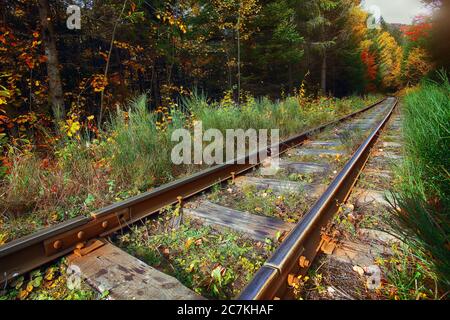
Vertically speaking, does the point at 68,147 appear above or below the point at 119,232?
above

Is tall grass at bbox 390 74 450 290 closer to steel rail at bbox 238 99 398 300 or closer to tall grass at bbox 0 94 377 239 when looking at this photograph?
steel rail at bbox 238 99 398 300

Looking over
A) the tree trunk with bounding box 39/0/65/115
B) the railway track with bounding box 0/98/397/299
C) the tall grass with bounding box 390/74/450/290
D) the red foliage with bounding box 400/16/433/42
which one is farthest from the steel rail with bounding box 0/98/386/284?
the red foliage with bounding box 400/16/433/42

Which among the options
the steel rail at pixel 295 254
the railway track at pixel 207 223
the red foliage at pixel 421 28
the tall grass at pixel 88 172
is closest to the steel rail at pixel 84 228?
the railway track at pixel 207 223

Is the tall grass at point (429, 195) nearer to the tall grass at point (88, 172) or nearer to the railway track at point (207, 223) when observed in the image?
the railway track at point (207, 223)

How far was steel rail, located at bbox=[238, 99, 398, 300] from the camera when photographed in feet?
4.57

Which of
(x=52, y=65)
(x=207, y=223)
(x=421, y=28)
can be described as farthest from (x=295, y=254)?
(x=421, y=28)

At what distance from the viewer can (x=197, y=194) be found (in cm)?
306

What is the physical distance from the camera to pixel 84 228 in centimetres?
204

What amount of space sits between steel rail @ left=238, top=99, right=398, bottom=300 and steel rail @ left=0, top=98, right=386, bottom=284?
1.32m

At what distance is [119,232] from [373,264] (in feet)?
6.35

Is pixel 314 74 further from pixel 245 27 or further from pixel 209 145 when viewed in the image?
pixel 209 145

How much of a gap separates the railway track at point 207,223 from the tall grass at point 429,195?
53 cm

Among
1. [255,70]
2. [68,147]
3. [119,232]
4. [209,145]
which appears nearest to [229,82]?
[255,70]

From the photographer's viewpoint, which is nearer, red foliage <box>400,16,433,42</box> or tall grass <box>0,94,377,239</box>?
tall grass <box>0,94,377,239</box>
